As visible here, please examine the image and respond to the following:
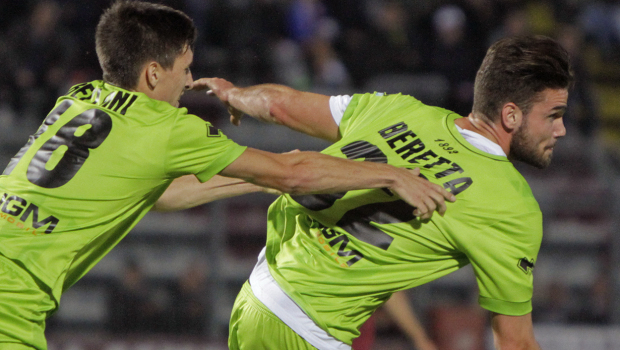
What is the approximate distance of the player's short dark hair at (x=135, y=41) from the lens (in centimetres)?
293

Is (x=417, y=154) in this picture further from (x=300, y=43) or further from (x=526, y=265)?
(x=300, y=43)

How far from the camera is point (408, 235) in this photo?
2871mm

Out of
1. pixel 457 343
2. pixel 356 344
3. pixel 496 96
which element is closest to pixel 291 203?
pixel 496 96

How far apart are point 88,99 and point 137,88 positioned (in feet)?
0.66

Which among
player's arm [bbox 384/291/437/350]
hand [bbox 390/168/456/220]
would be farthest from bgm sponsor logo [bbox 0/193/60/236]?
player's arm [bbox 384/291/437/350]

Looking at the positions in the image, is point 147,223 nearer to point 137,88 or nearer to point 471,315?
point 471,315

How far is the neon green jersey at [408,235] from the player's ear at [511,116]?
208 millimetres

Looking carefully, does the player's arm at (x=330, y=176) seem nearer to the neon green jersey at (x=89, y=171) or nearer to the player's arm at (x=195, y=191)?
the neon green jersey at (x=89, y=171)

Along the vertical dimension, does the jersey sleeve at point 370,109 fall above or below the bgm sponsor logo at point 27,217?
above

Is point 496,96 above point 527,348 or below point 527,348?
above

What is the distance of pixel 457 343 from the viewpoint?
21.8 feet

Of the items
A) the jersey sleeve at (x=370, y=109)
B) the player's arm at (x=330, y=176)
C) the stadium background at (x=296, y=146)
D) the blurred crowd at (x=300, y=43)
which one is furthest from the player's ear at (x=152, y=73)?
the blurred crowd at (x=300, y=43)

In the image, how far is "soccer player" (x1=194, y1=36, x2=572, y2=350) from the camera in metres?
2.84

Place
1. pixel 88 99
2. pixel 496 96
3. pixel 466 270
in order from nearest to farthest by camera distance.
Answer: pixel 88 99
pixel 496 96
pixel 466 270
